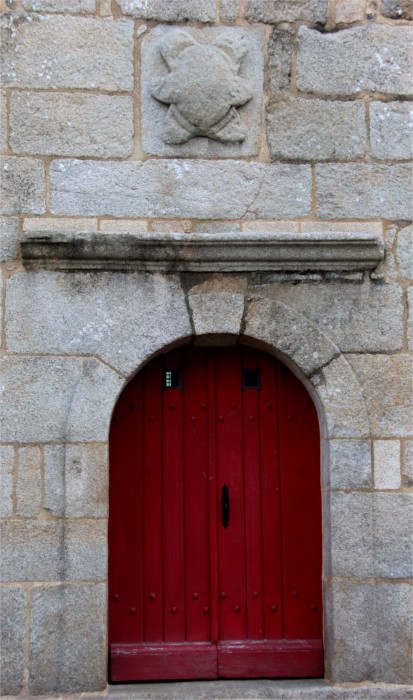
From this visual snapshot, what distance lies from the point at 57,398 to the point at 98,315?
1.43ft

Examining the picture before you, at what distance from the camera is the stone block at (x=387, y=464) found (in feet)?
12.3

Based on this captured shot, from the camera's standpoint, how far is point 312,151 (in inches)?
156

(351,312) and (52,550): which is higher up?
(351,312)

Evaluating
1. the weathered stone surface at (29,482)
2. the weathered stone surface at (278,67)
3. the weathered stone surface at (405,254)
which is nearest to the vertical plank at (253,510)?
the weathered stone surface at (405,254)

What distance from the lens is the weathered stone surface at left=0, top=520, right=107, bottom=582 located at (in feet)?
11.8

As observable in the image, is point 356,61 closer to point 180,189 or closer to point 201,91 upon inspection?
point 201,91

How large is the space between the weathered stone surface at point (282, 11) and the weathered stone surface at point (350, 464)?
2109 millimetres

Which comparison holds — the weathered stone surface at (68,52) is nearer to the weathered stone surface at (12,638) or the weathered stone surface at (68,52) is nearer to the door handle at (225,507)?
the door handle at (225,507)

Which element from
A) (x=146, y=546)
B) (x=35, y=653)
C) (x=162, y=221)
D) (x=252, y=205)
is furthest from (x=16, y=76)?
(x=35, y=653)

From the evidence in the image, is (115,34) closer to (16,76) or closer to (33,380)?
(16,76)

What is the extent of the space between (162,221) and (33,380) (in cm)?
98

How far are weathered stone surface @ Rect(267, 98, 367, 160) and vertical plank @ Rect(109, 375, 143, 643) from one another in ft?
4.52

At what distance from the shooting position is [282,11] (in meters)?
3.99

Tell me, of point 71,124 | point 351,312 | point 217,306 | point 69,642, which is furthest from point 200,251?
point 69,642
